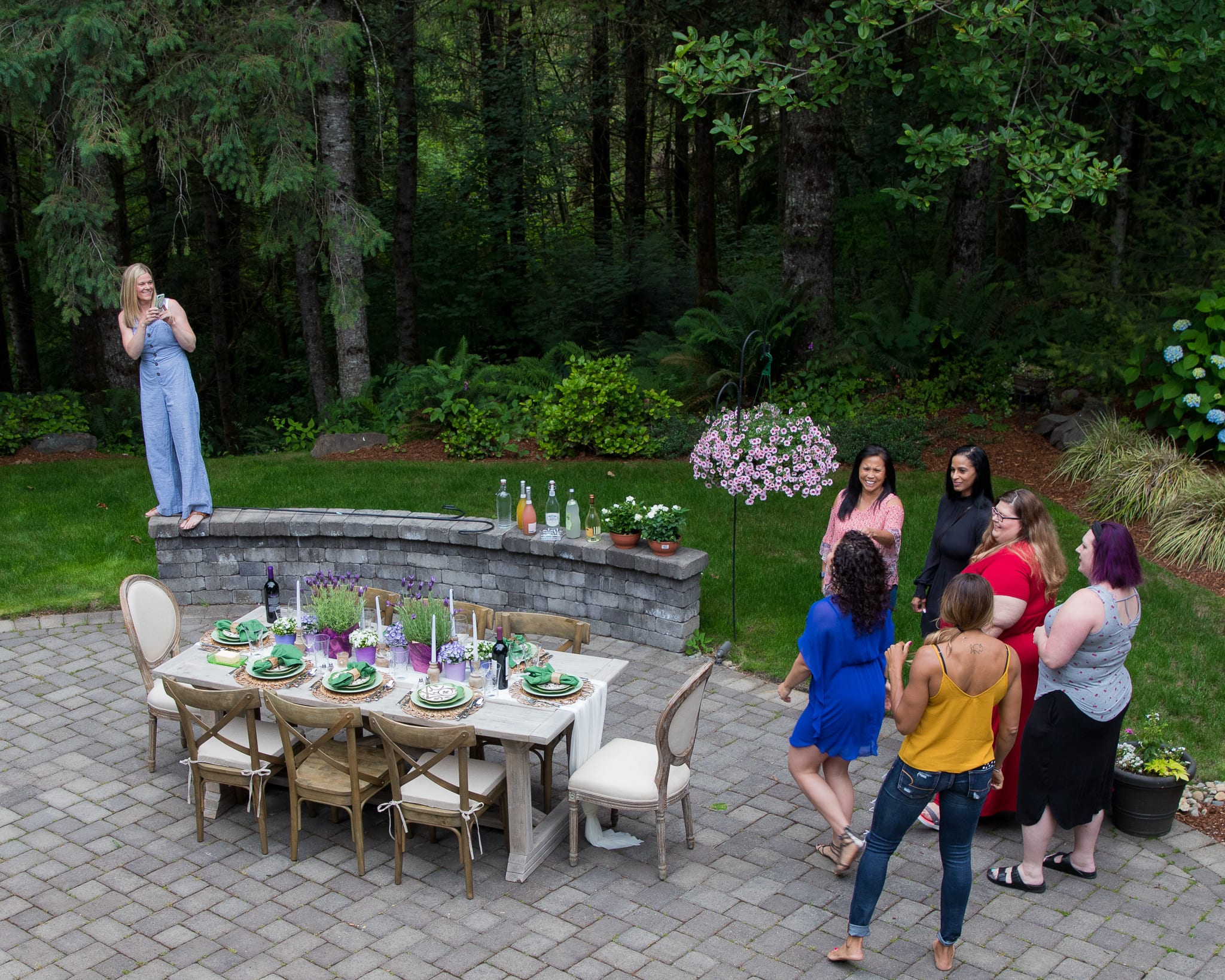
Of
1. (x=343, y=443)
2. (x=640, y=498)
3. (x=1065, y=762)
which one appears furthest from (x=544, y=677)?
(x=343, y=443)

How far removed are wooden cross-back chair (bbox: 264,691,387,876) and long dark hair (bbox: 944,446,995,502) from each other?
3477 mm

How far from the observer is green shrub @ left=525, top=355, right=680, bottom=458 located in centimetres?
1193

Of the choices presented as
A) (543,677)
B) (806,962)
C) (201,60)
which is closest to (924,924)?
(806,962)

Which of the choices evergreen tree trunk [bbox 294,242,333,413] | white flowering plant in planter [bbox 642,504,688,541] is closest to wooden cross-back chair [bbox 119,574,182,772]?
white flowering plant in planter [bbox 642,504,688,541]

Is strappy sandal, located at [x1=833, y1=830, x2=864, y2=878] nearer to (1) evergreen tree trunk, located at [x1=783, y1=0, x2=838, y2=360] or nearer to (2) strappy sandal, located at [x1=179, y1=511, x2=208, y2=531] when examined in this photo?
(2) strappy sandal, located at [x1=179, y1=511, x2=208, y2=531]

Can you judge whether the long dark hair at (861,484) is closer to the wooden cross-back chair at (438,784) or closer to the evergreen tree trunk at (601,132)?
the wooden cross-back chair at (438,784)

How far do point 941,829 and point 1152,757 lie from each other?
1878mm

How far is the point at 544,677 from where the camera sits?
18.3 ft

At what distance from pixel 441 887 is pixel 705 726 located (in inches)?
87.4

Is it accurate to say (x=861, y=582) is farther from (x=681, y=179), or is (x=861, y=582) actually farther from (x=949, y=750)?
(x=681, y=179)

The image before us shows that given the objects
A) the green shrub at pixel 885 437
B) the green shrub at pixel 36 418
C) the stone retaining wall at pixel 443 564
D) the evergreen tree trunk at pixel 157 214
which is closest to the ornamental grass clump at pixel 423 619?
the stone retaining wall at pixel 443 564

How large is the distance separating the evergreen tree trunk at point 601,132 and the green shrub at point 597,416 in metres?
9.04

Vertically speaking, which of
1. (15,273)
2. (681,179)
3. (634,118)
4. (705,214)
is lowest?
(15,273)

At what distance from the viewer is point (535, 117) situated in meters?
19.5
